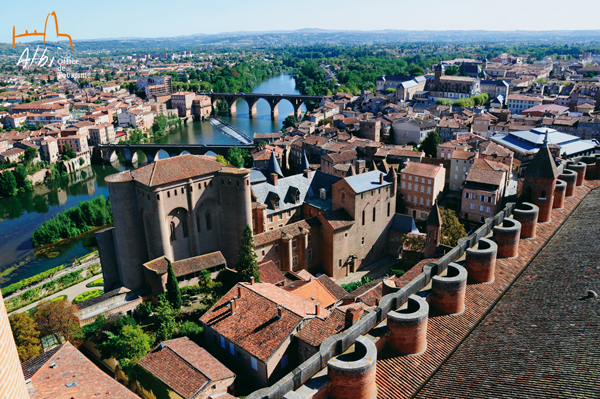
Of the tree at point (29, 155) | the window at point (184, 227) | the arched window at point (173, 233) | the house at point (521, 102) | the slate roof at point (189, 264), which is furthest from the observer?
the house at point (521, 102)

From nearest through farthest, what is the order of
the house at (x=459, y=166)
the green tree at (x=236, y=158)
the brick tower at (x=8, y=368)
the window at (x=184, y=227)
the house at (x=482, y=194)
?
1. the brick tower at (x=8, y=368)
2. the window at (x=184, y=227)
3. the house at (x=482, y=194)
4. the house at (x=459, y=166)
5. the green tree at (x=236, y=158)

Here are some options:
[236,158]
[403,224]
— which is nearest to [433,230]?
[403,224]

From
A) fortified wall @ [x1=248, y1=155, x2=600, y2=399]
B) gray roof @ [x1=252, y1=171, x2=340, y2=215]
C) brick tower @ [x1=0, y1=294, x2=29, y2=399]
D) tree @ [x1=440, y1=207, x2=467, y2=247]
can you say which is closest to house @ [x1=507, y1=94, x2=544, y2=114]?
tree @ [x1=440, y1=207, x2=467, y2=247]

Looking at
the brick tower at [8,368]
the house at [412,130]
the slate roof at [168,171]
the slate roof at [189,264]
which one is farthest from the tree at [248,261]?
the house at [412,130]

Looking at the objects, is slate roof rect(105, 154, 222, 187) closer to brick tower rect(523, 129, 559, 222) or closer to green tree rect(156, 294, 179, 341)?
green tree rect(156, 294, 179, 341)

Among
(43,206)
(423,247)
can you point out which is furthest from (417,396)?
(43,206)

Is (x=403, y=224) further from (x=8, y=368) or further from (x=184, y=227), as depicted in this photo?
(x=8, y=368)

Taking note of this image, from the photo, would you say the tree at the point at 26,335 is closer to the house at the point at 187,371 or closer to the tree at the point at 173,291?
the house at the point at 187,371
